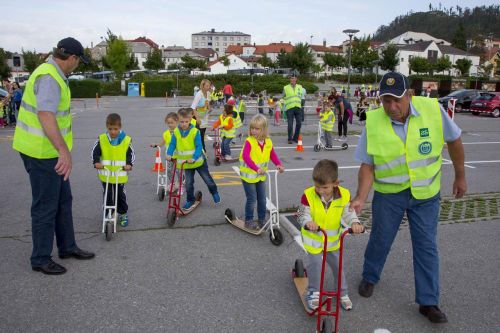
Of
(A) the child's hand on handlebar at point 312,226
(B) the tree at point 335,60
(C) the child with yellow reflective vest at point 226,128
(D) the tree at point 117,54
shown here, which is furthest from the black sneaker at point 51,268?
(B) the tree at point 335,60

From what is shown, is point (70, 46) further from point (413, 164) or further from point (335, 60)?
point (335, 60)

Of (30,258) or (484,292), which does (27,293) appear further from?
(484,292)

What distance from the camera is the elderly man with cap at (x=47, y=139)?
408 centimetres

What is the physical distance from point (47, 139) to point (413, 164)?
11.6 ft

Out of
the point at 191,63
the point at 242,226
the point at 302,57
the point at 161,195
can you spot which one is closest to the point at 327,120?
the point at 161,195

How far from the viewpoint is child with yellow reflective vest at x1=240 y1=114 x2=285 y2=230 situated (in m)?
5.60

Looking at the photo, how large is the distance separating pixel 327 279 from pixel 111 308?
7.27ft

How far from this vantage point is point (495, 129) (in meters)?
18.8

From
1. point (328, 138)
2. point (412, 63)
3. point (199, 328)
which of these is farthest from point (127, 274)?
point (412, 63)

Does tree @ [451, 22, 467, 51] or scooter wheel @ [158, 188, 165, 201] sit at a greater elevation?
tree @ [451, 22, 467, 51]

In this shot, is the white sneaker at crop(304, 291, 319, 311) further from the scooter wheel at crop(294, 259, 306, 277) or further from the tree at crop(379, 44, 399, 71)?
the tree at crop(379, 44, 399, 71)

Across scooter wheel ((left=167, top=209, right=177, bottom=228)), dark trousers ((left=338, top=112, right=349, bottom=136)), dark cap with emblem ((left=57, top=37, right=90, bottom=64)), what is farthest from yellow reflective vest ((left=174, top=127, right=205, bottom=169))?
dark trousers ((left=338, top=112, right=349, bottom=136))

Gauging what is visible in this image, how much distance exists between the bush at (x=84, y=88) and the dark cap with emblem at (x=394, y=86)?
41667 millimetres

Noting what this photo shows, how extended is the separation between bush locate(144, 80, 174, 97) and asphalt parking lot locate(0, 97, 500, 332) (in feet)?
127
